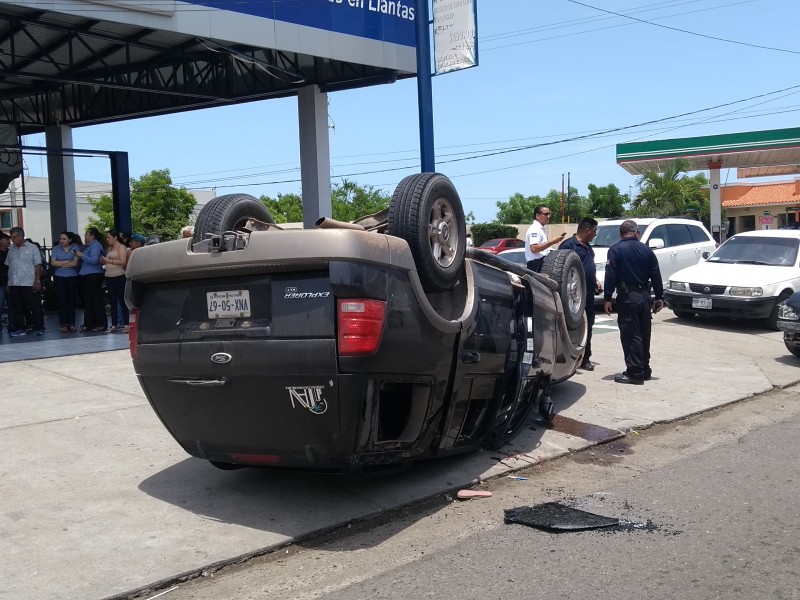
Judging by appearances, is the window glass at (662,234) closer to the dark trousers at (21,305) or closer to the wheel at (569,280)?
the wheel at (569,280)

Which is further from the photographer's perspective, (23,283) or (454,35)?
(454,35)

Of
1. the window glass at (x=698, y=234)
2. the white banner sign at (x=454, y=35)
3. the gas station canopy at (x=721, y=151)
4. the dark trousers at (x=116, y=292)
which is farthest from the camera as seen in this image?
the gas station canopy at (x=721, y=151)

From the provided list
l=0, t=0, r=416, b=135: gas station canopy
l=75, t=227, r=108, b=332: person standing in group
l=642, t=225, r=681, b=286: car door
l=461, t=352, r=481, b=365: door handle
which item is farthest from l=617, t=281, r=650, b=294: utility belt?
l=0, t=0, r=416, b=135: gas station canopy

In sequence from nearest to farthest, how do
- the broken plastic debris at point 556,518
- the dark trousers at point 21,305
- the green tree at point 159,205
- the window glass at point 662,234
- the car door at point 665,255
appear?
the broken plastic debris at point 556,518, the dark trousers at point 21,305, the car door at point 665,255, the window glass at point 662,234, the green tree at point 159,205

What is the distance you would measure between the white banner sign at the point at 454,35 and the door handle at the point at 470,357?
34.4 feet

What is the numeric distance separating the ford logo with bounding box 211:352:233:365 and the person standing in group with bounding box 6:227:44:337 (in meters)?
8.92

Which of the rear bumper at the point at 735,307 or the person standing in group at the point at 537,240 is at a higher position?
the person standing in group at the point at 537,240

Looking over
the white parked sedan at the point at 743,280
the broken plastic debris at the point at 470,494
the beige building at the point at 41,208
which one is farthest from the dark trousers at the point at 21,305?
the beige building at the point at 41,208

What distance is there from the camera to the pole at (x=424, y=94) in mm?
15234

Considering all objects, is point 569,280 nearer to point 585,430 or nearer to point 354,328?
point 585,430

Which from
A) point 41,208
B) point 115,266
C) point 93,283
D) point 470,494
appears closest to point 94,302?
point 93,283

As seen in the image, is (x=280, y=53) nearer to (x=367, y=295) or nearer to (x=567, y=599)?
(x=367, y=295)

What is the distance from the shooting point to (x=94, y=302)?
44.0 ft

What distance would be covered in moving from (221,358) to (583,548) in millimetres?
2256
